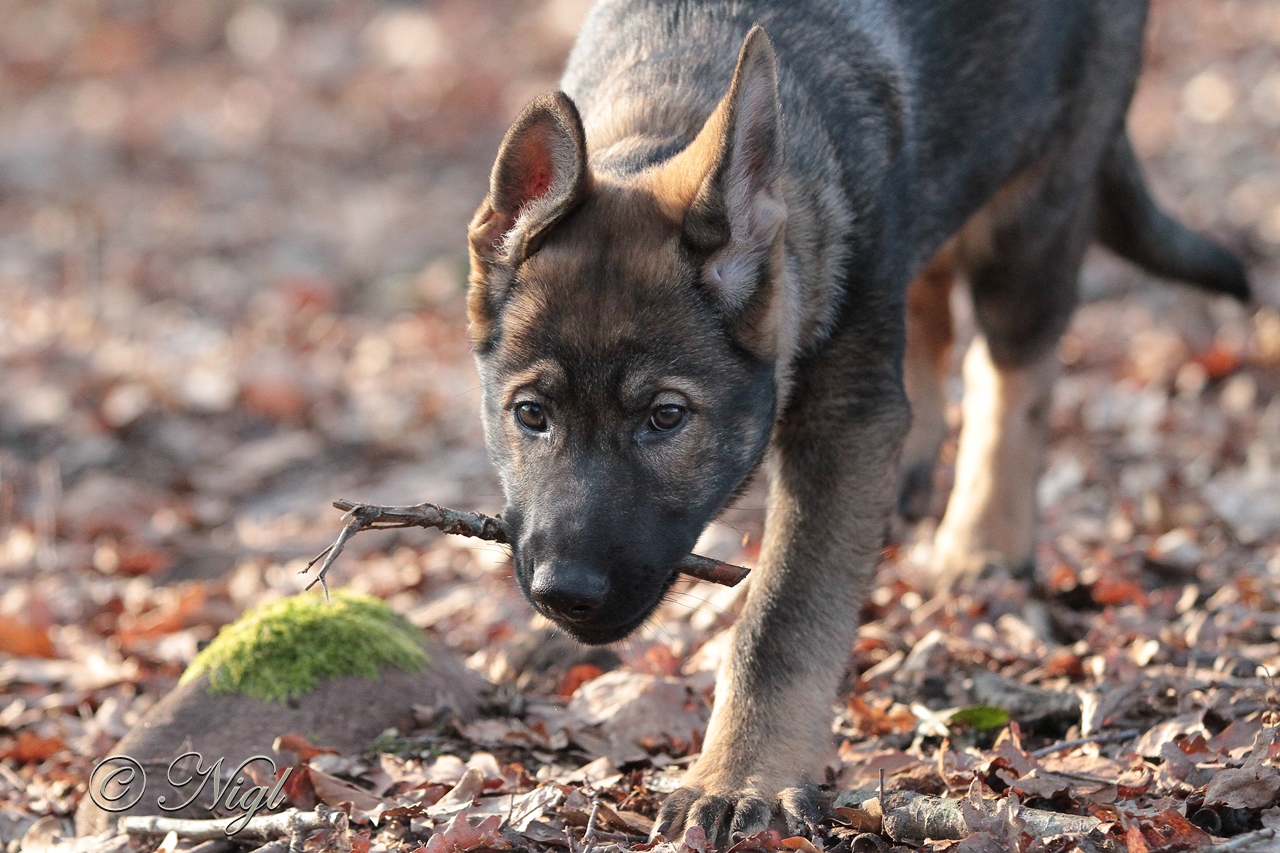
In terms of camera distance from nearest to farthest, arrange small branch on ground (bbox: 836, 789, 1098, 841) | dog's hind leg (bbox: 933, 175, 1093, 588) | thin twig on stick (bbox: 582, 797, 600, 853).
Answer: small branch on ground (bbox: 836, 789, 1098, 841) < thin twig on stick (bbox: 582, 797, 600, 853) < dog's hind leg (bbox: 933, 175, 1093, 588)

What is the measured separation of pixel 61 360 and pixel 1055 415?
5847 millimetres

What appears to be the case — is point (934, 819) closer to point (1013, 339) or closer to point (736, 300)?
point (736, 300)

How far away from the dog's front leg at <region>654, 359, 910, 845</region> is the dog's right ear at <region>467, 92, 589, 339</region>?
93cm

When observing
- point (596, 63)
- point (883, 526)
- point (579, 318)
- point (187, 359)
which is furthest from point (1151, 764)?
point (187, 359)

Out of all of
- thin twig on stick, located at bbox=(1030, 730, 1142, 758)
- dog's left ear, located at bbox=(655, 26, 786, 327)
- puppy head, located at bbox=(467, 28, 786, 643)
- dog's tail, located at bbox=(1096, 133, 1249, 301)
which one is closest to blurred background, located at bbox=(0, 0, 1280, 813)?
puppy head, located at bbox=(467, 28, 786, 643)

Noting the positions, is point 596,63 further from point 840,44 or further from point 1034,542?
point 1034,542

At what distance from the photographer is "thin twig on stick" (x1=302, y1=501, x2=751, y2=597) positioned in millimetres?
3148

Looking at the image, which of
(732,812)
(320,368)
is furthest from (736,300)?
(320,368)

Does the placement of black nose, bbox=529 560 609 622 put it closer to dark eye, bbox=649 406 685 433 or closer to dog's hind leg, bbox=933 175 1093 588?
dark eye, bbox=649 406 685 433

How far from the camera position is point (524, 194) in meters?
3.59

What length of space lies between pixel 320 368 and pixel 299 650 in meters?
4.64

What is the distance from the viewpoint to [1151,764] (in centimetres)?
336

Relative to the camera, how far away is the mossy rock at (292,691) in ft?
11.7

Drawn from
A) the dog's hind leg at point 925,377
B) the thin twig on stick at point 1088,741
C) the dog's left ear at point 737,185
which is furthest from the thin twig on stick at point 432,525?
the dog's hind leg at point 925,377
